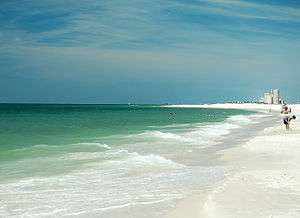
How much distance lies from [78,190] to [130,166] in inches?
209

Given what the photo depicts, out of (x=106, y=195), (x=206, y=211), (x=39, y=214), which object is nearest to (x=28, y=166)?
(x=106, y=195)

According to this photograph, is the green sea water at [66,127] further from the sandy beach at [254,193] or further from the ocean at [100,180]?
the sandy beach at [254,193]

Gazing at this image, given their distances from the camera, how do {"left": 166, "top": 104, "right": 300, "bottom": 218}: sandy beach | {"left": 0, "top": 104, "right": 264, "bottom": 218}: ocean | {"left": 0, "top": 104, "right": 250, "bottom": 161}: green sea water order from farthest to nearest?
{"left": 0, "top": 104, "right": 250, "bottom": 161}: green sea water → {"left": 0, "top": 104, "right": 264, "bottom": 218}: ocean → {"left": 166, "top": 104, "right": 300, "bottom": 218}: sandy beach

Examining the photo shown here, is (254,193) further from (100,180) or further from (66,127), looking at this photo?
(66,127)

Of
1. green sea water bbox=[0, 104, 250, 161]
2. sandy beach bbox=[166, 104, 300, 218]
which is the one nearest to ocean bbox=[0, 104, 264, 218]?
sandy beach bbox=[166, 104, 300, 218]

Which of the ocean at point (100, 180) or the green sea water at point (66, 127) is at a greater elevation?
the ocean at point (100, 180)

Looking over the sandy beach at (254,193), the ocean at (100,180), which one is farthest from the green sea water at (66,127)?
the sandy beach at (254,193)

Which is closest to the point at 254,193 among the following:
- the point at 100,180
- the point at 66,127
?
the point at 100,180

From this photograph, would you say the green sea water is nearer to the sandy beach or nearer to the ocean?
the ocean

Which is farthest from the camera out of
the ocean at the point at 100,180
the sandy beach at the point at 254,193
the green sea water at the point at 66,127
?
the green sea water at the point at 66,127

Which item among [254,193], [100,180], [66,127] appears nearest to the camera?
[254,193]

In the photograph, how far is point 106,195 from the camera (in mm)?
12516

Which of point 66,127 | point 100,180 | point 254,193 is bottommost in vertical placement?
point 66,127

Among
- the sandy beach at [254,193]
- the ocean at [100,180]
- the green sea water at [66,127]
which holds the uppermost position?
the sandy beach at [254,193]
